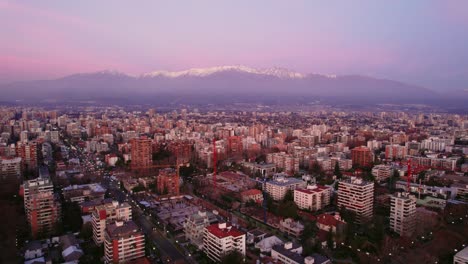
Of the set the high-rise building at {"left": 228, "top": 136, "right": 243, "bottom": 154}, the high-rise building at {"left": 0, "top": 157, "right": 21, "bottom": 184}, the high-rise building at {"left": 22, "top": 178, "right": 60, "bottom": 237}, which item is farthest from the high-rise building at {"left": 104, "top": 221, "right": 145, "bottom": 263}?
the high-rise building at {"left": 228, "top": 136, "right": 243, "bottom": 154}

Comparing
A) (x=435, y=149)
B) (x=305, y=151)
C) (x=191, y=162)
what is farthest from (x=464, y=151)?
(x=191, y=162)

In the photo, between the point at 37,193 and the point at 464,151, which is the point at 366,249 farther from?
the point at 464,151

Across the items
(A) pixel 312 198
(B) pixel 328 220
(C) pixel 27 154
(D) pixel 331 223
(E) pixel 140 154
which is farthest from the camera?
(E) pixel 140 154

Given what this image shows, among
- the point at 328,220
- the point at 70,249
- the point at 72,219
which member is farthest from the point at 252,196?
the point at 70,249

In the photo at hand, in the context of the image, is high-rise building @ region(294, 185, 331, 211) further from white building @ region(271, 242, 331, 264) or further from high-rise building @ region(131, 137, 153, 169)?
high-rise building @ region(131, 137, 153, 169)

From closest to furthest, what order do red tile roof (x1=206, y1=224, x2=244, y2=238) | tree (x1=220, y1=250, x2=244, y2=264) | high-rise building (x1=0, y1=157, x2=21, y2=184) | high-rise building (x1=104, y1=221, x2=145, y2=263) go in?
1. tree (x1=220, y1=250, x2=244, y2=264)
2. high-rise building (x1=104, y1=221, x2=145, y2=263)
3. red tile roof (x1=206, y1=224, x2=244, y2=238)
4. high-rise building (x1=0, y1=157, x2=21, y2=184)

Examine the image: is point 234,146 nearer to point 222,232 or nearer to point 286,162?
point 286,162
